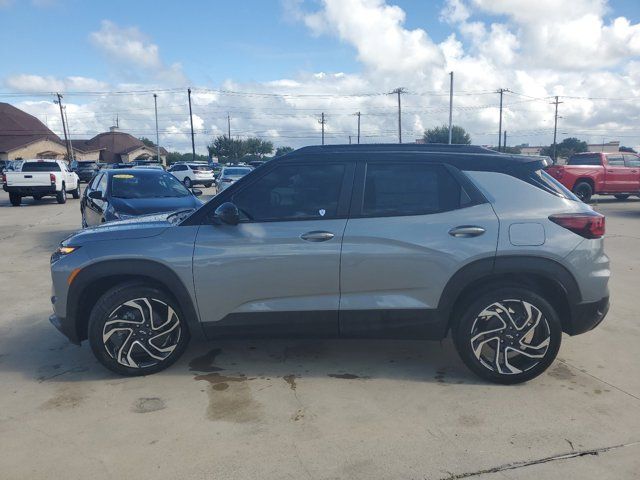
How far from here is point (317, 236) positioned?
144 inches

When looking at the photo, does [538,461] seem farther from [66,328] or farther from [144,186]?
[144,186]

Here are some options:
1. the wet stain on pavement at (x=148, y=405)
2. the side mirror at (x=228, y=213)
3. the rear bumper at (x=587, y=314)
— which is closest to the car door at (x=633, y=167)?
the rear bumper at (x=587, y=314)

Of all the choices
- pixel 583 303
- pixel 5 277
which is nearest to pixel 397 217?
pixel 583 303

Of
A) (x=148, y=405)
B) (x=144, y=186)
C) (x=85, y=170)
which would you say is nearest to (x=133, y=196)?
(x=144, y=186)

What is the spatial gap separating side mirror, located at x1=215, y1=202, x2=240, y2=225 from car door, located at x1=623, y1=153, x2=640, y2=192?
61.1 ft

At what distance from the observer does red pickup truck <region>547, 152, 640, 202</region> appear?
57.0 ft

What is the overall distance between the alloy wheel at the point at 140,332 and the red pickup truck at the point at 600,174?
1636 cm

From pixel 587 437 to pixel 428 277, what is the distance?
4.57ft

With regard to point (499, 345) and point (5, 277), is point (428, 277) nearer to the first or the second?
point (499, 345)

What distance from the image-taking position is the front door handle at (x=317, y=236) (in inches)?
144

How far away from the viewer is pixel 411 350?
4473 mm

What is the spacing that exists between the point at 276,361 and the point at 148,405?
1109 mm

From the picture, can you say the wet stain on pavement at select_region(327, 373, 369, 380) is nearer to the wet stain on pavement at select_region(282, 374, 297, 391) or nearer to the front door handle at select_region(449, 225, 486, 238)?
the wet stain on pavement at select_region(282, 374, 297, 391)

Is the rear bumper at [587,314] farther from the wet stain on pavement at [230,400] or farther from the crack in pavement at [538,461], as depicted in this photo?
the wet stain on pavement at [230,400]
